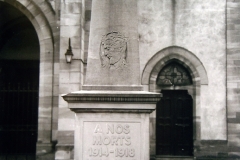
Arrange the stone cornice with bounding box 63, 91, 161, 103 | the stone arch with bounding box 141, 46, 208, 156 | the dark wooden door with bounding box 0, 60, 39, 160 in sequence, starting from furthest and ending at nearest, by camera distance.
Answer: the dark wooden door with bounding box 0, 60, 39, 160
the stone arch with bounding box 141, 46, 208, 156
the stone cornice with bounding box 63, 91, 161, 103

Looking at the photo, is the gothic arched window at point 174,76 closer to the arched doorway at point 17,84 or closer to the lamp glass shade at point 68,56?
the lamp glass shade at point 68,56

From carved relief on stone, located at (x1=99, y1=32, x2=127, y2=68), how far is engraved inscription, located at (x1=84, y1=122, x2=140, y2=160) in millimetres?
872

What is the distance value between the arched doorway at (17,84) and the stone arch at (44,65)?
2.18 metres

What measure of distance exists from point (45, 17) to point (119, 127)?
7708mm

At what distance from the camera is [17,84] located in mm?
15789

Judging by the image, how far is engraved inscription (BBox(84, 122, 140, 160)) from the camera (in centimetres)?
527

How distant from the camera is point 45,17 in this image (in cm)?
1214

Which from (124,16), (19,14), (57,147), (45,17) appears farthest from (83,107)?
(19,14)

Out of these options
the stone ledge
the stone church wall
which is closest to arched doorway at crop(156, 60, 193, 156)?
the stone church wall

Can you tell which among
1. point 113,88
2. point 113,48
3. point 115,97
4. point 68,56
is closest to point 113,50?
point 113,48

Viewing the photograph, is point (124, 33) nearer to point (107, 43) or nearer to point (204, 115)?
point (107, 43)

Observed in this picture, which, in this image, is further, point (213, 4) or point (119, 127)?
point (213, 4)

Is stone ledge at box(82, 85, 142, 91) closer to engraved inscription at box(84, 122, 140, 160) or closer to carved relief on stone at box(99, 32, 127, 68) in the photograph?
carved relief on stone at box(99, 32, 127, 68)

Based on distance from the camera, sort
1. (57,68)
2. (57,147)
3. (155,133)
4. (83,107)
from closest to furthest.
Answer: (83,107)
(57,147)
(57,68)
(155,133)
